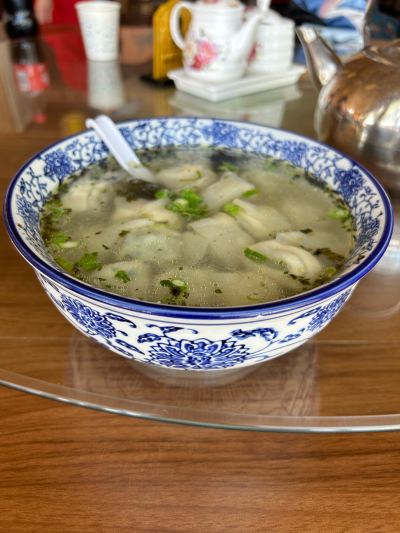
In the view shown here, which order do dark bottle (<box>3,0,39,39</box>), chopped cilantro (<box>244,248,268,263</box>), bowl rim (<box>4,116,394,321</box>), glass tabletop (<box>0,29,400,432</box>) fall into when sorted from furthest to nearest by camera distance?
dark bottle (<box>3,0,39,39</box>) < chopped cilantro (<box>244,248,268,263</box>) < glass tabletop (<box>0,29,400,432</box>) < bowl rim (<box>4,116,394,321</box>)

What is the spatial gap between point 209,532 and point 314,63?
1283 mm

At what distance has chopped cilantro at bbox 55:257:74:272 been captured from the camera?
0.71m

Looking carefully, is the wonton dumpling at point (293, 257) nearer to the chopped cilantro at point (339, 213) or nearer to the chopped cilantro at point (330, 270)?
the chopped cilantro at point (330, 270)

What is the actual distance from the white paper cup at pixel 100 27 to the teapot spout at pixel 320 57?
1.00 meters

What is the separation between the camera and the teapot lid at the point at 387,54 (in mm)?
1141

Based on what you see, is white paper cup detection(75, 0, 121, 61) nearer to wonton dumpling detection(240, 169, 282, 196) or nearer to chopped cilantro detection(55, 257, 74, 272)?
wonton dumpling detection(240, 169, 282, 196)

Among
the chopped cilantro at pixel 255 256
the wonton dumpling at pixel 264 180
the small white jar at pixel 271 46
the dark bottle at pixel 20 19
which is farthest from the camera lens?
the dark bottle at pixel 20 19

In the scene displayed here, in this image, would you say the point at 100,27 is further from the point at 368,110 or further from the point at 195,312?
the point at 195,312

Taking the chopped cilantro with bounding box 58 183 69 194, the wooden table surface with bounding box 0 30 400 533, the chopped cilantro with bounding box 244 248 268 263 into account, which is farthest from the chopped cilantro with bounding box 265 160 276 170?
the wooden table surface with bounding box 0 30 400 533

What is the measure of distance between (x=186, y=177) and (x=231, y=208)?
0.18m

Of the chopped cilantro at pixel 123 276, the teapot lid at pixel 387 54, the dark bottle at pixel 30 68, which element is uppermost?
the teapot lid at pixel 387 54

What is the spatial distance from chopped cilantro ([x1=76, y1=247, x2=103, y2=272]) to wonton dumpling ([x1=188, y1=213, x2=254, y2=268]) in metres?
0.19

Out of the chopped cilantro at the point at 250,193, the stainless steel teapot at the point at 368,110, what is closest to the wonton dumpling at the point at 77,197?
the chopped cilantro at the point at 250,193

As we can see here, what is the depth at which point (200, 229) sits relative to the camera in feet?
2.73
